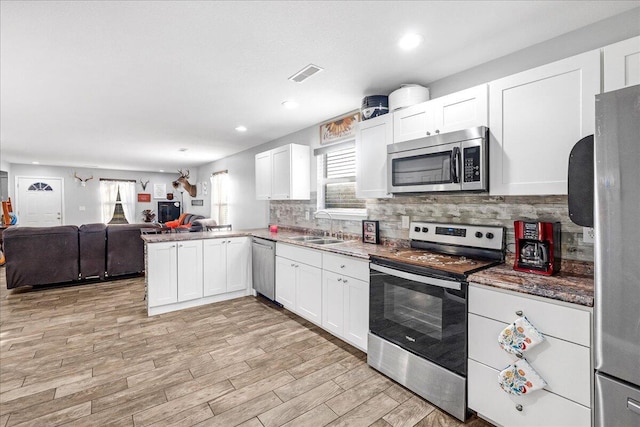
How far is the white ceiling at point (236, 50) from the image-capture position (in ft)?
5.80

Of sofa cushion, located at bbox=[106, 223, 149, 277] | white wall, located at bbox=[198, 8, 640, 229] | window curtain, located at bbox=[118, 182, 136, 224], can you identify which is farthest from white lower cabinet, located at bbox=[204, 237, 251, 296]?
window curtain, located at bbox=[118, 182, 136, 224]

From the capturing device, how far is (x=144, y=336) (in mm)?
2973

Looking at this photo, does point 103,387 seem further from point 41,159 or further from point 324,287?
point 41,159

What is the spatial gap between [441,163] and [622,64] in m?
1.02

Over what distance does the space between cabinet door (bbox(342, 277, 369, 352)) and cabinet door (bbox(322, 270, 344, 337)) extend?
55mm

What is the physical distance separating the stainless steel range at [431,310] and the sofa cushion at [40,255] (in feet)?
15.7

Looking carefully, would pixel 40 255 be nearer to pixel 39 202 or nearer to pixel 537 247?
pixel 39 202

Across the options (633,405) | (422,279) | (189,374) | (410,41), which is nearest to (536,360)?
(633,405)

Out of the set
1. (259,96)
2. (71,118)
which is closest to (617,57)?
(259,96)

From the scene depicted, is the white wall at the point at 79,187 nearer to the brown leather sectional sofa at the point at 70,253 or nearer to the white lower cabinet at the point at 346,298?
the brown leather sectional sofa at the point at 70,253

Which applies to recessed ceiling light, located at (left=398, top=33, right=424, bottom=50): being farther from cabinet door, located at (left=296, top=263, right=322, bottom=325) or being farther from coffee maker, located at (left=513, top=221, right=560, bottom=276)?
cabinet door, located at (left=296, top=263, right=322, bottom=325)

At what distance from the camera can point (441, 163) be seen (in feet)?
7.36

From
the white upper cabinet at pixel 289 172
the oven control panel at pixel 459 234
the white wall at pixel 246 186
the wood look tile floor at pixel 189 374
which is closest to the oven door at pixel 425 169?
the oven control panel at pixel 459 234

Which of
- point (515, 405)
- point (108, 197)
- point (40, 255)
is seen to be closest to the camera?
point (515, 405)
